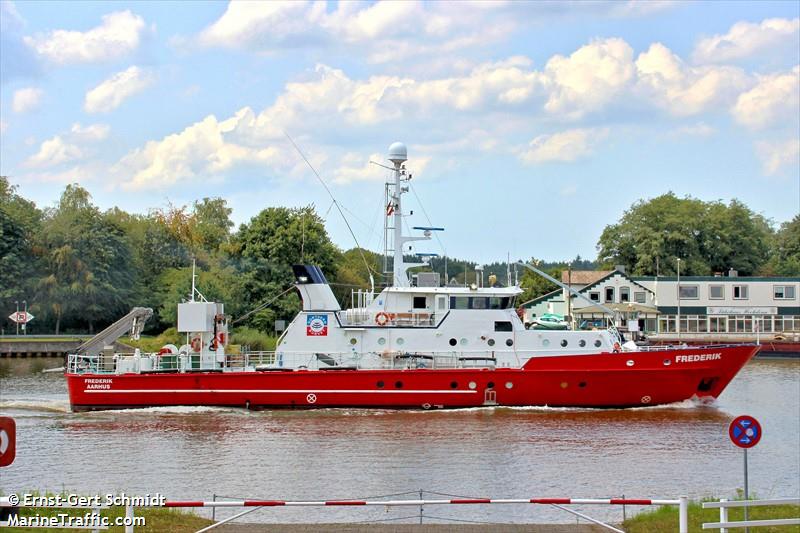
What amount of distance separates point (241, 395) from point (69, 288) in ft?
116

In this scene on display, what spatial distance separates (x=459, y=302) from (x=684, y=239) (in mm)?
51271

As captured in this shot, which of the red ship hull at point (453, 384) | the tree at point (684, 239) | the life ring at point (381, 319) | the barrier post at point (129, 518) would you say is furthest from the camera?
the tree at point (684, 239)

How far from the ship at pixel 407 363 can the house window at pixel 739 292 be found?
36132 mm

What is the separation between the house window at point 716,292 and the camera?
66.2 m

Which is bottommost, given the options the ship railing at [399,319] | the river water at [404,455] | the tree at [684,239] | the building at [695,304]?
the river water at [404,455]

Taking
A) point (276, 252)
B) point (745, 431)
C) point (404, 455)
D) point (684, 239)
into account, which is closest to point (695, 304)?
point (684, 239)

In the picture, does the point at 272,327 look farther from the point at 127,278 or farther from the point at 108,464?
the point at 108,464

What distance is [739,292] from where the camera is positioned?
66062 millimetres

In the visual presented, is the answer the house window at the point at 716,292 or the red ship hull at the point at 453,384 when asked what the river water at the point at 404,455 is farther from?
the house window at the point at 716,292

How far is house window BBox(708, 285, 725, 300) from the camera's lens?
217 ft

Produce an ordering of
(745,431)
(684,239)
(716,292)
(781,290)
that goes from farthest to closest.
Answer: (684,239)
(716,292)
(781,290)
(745,431)

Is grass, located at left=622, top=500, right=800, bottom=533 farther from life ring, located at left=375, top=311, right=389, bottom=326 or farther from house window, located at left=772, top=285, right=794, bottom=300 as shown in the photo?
house window, located at left=772, top=285, right=794, bottom=300

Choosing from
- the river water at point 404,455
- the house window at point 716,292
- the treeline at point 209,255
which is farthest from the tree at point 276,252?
the house window at point 716,292

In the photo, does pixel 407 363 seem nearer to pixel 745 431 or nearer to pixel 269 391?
pixel 269 391
